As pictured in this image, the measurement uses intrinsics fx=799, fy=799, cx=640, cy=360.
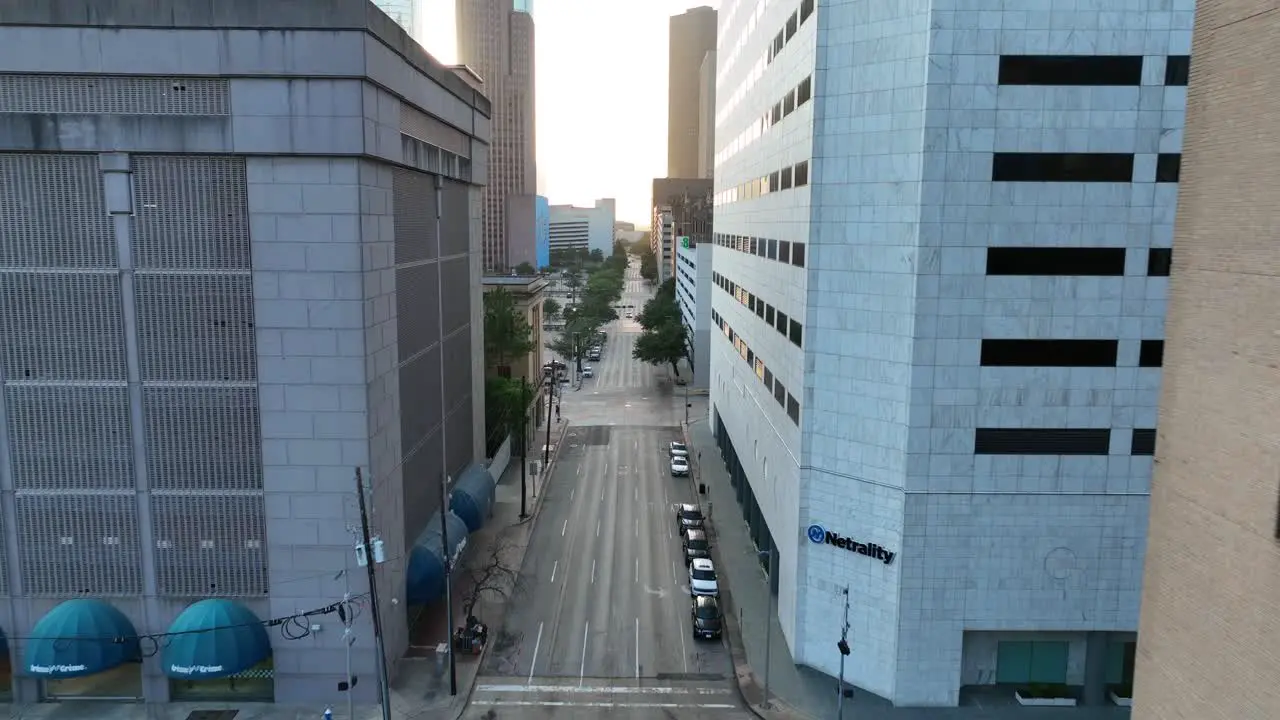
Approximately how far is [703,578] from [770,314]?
1366cm

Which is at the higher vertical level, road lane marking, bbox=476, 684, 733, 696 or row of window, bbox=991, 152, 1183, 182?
row of window, bbox=991, 152, 1183, 182

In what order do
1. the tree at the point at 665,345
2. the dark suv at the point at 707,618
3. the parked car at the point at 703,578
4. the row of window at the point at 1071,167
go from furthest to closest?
the tree at the point at 665,345 → the parked car at the point at 703,578 → the dark suv at the point at 707,618 → the row of window at the point at 1071,167

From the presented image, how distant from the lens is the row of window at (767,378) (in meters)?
34.1

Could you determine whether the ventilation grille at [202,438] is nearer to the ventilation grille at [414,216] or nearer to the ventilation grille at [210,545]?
the ventilation grille at [210,545]

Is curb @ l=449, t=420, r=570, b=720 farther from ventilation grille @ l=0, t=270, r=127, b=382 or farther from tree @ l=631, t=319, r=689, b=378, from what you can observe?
tree @ l=631, t=319, r=689, b=378

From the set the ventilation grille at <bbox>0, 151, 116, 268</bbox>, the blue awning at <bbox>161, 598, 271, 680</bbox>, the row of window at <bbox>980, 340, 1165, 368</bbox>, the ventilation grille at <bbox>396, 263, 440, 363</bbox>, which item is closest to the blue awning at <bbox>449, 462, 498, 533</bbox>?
the ventilation grille at <bbox>396, 263, 440, 363</bbox>

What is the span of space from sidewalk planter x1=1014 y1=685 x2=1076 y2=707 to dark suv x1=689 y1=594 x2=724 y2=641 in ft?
39.4

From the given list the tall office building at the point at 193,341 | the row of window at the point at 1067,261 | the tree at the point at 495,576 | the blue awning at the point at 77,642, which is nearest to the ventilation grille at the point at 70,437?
the tall office building at the point at 193,341

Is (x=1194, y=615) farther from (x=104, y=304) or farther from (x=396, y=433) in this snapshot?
(x=104, y=304)

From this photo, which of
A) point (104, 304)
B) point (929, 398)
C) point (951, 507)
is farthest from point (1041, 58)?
point (104, 304)

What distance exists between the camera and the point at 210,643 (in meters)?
27.9

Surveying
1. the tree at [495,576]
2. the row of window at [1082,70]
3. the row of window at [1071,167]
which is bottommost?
the tree at [495,576]

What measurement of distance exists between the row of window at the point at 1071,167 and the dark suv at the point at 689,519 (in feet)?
90.7

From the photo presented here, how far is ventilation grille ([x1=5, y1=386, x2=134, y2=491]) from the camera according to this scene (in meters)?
28.4
